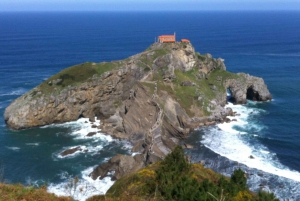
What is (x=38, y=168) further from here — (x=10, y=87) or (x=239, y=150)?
(x=10, y=87)

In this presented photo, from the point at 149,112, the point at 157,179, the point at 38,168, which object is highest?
the point at 157,179

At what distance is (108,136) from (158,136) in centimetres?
1123

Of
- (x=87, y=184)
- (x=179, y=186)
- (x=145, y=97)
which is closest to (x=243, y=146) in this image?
(x=145, y=97)

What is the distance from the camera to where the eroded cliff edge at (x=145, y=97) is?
6009 cm

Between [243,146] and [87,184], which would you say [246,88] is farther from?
[87,184]

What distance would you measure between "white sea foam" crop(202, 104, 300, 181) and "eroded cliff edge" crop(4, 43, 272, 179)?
386cm

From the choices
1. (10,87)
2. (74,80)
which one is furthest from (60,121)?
(10,87)

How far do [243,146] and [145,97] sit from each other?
69.0 ft

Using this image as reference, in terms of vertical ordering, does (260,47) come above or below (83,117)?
above

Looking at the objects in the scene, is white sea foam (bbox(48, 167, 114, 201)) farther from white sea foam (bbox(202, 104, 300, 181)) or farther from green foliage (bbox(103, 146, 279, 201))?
white sea foam (bbox(202, 104, 300, 181))

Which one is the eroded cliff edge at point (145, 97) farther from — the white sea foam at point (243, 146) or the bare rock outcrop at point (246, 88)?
the white sea foam at point (243, 146)

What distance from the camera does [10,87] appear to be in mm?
91438

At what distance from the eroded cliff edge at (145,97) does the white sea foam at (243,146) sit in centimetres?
386

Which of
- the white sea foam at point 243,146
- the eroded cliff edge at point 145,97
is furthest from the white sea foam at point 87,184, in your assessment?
the white sea foam at point 243,146
